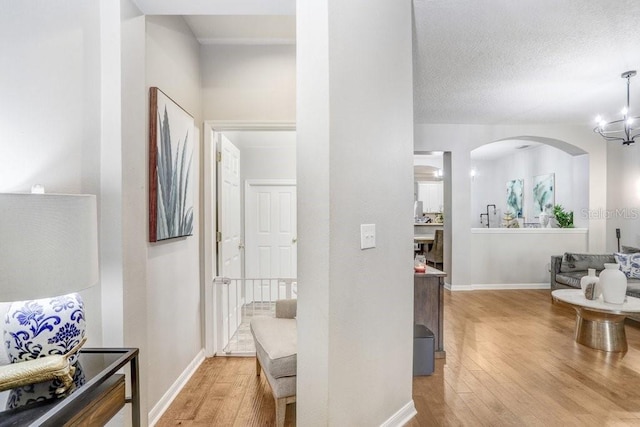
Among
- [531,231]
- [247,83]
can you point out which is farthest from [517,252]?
[247,83]

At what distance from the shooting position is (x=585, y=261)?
4934mm

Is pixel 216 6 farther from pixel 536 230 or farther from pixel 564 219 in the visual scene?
pixel 564 219

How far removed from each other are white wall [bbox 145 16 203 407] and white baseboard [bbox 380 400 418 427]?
142 cm

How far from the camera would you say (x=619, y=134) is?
5820 millimetres

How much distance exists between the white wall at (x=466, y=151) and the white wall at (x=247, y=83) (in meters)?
3.19

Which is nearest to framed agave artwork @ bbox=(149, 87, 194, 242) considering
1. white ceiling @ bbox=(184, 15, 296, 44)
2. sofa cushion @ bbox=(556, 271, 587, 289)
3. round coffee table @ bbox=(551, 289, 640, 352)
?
white ceiling @ bbox=(184, 15, 296, 44)

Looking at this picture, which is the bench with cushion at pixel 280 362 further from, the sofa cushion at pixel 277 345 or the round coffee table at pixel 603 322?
the round coffee table at pixel 603 322

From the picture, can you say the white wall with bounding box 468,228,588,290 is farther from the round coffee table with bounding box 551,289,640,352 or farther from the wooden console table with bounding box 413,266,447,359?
the wooden console table with bounding box 413,266,447,359

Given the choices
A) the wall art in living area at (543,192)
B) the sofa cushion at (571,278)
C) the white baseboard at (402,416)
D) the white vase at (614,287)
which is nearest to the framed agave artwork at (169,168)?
the white baseboard at (402,416)

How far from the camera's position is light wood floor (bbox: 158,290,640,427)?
7.28 feet

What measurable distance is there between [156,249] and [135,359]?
2.94 ft

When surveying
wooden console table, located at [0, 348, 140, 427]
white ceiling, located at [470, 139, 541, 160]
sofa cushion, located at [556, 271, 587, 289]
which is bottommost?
sofa cushion, located at [556, 271, 587, 289]

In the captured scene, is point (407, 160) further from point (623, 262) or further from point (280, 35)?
point (623, 262)

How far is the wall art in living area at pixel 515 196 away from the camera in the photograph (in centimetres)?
859
